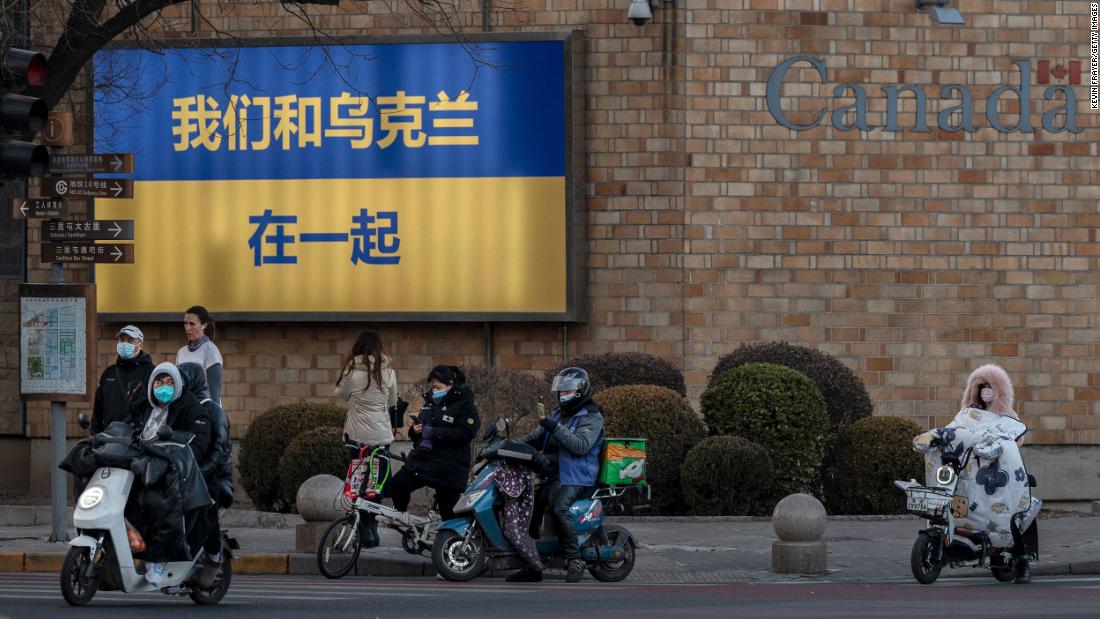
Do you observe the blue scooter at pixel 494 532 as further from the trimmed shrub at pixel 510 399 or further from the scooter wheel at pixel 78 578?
the trimmed shrub at pixel 510 399

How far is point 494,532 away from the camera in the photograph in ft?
43.7

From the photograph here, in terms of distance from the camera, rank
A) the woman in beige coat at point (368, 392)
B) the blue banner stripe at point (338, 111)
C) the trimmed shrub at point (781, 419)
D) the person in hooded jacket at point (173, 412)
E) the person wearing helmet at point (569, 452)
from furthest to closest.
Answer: the blue banner stripe at point (338, 111)
the trimmed shrub at point (781, 419)
the woman in beige coat at point (368, 392)
the person wearing helmet at point (569, 452)
the person in hooded jacket at point (173, 412)

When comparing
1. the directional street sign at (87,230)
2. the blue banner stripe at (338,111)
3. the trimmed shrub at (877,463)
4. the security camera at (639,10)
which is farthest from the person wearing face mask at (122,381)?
the security camera at (639,10)

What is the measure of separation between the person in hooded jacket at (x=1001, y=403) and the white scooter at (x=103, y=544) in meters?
6.25

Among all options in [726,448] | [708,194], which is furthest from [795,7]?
[726,448]

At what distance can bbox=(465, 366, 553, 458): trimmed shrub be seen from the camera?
1827 centimetres

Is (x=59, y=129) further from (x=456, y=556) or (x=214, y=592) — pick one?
(x=214, y=592)

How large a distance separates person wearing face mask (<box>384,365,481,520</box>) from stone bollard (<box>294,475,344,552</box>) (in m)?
0.58

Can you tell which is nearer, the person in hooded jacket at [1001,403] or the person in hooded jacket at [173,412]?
the person in hooded jacket at [173,412]

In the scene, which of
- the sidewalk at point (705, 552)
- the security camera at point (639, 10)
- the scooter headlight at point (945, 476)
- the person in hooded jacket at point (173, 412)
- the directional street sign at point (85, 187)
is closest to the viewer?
the person in hooded jacket at point (173, 412)

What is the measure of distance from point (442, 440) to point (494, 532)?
3.36ft

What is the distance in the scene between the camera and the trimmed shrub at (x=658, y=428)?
17.9 metres

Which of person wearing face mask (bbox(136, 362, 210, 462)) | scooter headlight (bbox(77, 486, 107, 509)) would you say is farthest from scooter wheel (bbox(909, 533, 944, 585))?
scooter headlight (bbox(77, 486, 107, 509))

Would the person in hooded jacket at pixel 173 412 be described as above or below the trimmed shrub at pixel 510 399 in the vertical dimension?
above
